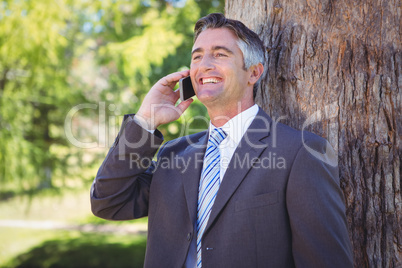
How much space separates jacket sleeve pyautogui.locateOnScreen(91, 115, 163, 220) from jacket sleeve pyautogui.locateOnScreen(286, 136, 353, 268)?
80 centimetres

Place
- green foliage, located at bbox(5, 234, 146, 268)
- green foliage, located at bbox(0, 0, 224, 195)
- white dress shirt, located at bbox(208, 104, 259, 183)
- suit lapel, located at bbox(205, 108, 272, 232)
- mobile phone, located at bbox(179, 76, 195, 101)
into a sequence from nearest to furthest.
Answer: suit lapel, located at bbox(205, 108, 272, 232) → white dress shirt, located at bbox(208, 104, 259, 183) → mobile phone, located at bbox(179, 76, 195, 101) → green foliage, located at bbox(0, 0, 224, 195) → green foliage, located at bbox(5, 234, 146, 268)

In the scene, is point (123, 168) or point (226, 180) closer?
point (226, 180)

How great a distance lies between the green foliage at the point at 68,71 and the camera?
616 cm

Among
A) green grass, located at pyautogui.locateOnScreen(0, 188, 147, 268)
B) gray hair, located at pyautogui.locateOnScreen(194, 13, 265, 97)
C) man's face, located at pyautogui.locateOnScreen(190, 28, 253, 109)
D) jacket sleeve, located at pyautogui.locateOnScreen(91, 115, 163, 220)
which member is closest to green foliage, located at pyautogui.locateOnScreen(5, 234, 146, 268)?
green grass, located at pyautogui.locateOnScreen(0, 188, 147, 268)

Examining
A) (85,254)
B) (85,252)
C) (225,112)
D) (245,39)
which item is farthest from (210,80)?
(85,252)

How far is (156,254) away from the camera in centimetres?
202

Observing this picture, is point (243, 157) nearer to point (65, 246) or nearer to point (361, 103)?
point (361, 103)

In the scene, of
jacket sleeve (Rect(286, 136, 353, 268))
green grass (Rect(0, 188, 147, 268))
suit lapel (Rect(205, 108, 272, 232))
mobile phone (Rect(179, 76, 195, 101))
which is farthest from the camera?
green grass (Rect(0, 188, 147, 268))

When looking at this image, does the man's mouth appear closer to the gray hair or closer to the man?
the man

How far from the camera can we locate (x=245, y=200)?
5.90 feet

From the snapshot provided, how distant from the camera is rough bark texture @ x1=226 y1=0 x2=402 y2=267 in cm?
196

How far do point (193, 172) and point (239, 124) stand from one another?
0.37m

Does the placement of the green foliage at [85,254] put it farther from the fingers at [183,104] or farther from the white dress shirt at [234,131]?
the white dress shirt at [234,131]

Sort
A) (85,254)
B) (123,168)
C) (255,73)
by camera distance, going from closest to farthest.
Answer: (123,168) → (255,73) → (85,254)
